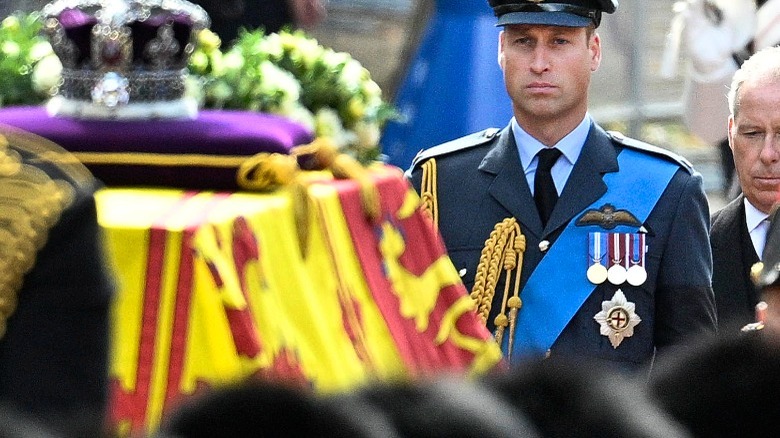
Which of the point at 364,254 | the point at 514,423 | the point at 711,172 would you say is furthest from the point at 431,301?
the point at 711,172

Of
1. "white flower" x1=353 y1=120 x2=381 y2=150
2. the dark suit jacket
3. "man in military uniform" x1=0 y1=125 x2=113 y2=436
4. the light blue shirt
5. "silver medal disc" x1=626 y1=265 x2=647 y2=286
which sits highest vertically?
"man in military uniform" x1=0 y1=125 x2=113 y2=436

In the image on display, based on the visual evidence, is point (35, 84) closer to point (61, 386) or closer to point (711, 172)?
point (61, 386)

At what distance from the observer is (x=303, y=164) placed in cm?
280

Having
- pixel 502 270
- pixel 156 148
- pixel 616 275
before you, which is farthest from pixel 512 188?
pixel 156 148

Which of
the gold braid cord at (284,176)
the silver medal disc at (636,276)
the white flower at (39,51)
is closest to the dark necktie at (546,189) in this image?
the silver medal disc at (636,276)

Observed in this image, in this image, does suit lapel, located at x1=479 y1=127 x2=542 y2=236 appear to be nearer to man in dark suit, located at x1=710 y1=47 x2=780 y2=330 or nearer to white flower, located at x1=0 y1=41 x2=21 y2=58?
man in dark suit, located at x1=710 y1=47 x2=780 y2=330

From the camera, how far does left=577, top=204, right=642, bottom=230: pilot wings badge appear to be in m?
3.91

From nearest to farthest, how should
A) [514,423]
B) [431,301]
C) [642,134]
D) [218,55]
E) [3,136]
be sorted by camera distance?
[514,423] → [3,136] → [431,301] → [218,55] → [642,134]

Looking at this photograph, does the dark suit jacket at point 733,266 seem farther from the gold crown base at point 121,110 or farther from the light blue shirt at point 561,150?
the gold crown base at point 121,110

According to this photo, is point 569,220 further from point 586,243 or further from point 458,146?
point 458,146

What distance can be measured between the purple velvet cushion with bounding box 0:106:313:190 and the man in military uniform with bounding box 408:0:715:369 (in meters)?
1.28

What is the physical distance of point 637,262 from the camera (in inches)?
152

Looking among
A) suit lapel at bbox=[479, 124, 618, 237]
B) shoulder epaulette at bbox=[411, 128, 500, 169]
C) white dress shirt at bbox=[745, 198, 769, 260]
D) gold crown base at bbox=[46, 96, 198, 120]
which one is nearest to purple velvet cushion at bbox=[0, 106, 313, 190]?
gold crown base at bbox=[46, 96, 198, 120]

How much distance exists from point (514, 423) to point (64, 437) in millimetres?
374
